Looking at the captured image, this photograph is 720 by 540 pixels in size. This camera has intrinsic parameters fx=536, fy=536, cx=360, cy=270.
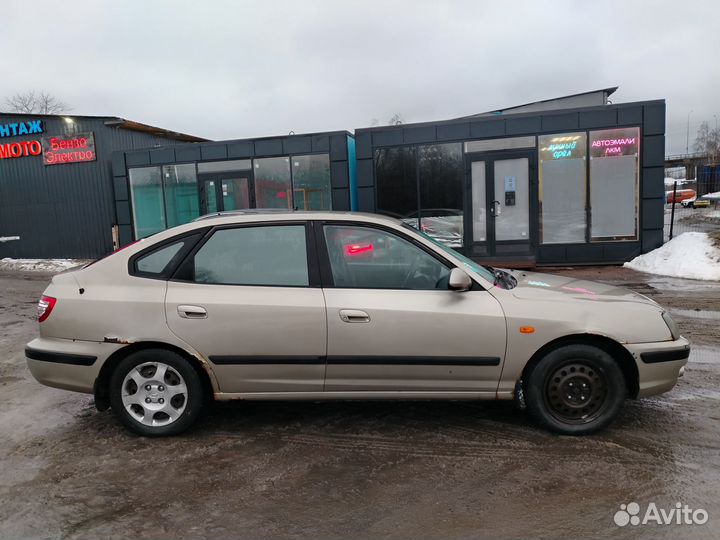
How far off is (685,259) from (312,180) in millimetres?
Result: 8500

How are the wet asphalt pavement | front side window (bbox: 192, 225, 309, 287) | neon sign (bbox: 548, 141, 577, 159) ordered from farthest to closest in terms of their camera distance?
1. neon sign (bbox: 548, 141, 577, 159)
2. front side window (bbox: 192, 225, 309, 287)
3. the wet asphalt pavement

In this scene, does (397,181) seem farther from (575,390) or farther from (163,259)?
(575,390)

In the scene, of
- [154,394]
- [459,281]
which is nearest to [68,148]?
[154,394]

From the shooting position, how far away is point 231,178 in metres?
14.3

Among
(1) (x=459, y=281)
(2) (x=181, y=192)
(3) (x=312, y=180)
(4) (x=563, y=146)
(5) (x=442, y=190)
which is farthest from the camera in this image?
(2) (x=181, y=192)

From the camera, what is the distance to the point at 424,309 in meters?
3.51

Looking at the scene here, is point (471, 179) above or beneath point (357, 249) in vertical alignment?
above

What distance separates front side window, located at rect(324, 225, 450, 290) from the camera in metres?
3.65

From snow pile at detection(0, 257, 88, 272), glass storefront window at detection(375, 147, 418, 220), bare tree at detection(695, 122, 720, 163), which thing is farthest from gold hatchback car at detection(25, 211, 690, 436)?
bare tree at detection(695, 122, 720, 163)

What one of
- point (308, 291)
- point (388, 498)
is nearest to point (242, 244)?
point (308, 291)

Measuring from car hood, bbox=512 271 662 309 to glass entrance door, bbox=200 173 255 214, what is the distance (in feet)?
36.2

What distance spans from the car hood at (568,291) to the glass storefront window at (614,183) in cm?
866

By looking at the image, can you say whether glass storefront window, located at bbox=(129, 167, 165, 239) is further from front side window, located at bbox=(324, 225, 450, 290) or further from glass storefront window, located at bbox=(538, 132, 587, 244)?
front side window, located at bbox=(324, 225, 450, 290)

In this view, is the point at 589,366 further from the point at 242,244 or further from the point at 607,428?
the point at 242,244
